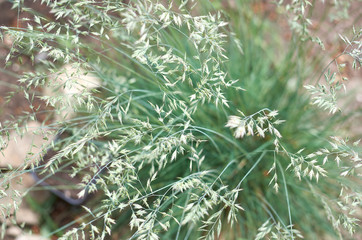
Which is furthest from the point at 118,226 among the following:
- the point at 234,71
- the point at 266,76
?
the point at 266,76

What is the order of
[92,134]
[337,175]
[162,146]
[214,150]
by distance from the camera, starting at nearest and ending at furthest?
[162,146]
[92,134]
[337,175]
[214,150]

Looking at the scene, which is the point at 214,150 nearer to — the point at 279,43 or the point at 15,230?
the point at 279,43

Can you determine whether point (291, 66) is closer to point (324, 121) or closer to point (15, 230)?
point (324, 121)

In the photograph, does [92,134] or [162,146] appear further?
[92,134]

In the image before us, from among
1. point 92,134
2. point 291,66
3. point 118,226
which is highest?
point 291,66

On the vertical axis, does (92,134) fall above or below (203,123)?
above

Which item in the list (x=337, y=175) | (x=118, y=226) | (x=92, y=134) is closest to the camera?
(x=92, y=134)

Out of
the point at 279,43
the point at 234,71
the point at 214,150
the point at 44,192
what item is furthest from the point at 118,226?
the point at 279,43

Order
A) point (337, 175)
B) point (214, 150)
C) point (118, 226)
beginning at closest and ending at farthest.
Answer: point (337, 175) < point (214, 150) < point (118, 226)

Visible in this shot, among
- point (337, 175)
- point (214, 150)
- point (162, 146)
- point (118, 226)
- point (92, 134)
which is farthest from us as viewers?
point (118, 226)
